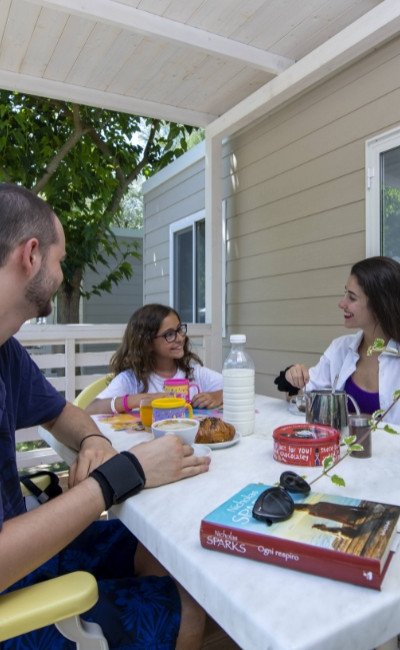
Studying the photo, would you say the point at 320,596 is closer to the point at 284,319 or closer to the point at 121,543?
the point at 121,543

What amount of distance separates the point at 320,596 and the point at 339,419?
88 cm

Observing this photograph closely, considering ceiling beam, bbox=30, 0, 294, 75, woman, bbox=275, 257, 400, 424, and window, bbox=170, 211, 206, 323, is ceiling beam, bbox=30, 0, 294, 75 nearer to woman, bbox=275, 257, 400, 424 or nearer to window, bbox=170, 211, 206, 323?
woman, bbox=275, 257, 400, 424

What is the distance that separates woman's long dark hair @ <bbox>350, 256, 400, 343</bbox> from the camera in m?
2.17

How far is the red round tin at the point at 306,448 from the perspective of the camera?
1178 millimetres

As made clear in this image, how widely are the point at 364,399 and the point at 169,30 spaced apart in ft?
7.65

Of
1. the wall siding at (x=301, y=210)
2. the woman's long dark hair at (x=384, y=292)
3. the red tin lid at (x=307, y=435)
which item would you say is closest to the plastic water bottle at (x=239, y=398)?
the red tin lid at (x=307, y=435)

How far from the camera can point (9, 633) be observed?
0.72 meters

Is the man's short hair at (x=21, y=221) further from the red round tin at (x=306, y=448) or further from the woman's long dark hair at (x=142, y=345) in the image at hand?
the woman's long dark hair at (x=142, y=345)

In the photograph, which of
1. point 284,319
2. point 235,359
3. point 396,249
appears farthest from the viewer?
point 284,319

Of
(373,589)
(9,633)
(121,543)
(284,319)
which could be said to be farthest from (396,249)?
(9,633)

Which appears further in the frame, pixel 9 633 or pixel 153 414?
pixel 153 414

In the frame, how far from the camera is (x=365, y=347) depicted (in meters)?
2.31

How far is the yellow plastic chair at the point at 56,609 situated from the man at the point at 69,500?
0.25ft

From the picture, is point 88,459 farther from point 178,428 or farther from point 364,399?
point 364,399
